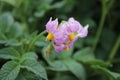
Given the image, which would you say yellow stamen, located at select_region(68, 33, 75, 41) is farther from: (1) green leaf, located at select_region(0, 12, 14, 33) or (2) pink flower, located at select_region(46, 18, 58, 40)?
(1) green leaf, located at select_region(0, 12, 14, 33)

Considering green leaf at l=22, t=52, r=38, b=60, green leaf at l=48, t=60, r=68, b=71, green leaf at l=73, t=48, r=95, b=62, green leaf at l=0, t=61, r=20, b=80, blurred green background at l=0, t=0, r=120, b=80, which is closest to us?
green leaf at l=0, t=61, r=20, b=80

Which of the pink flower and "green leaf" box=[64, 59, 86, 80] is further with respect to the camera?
"green leaf" box=[64, 59, 86, 80]

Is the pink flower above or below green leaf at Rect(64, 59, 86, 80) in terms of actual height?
above

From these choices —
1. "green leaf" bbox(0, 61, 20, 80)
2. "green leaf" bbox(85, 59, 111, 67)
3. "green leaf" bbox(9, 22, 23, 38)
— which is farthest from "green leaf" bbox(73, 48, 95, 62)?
"green leaf" bbox(0, 61, 20, 80)

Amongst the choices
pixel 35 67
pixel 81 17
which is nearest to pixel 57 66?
pixel 35 67

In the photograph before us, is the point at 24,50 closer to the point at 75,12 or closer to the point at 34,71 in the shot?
the point at 34,71

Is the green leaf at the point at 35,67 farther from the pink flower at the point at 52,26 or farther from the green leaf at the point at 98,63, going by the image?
the green leaf at the point at 98,63

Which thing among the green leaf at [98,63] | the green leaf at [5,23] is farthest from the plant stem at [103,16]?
the green leaf at [5,23]
